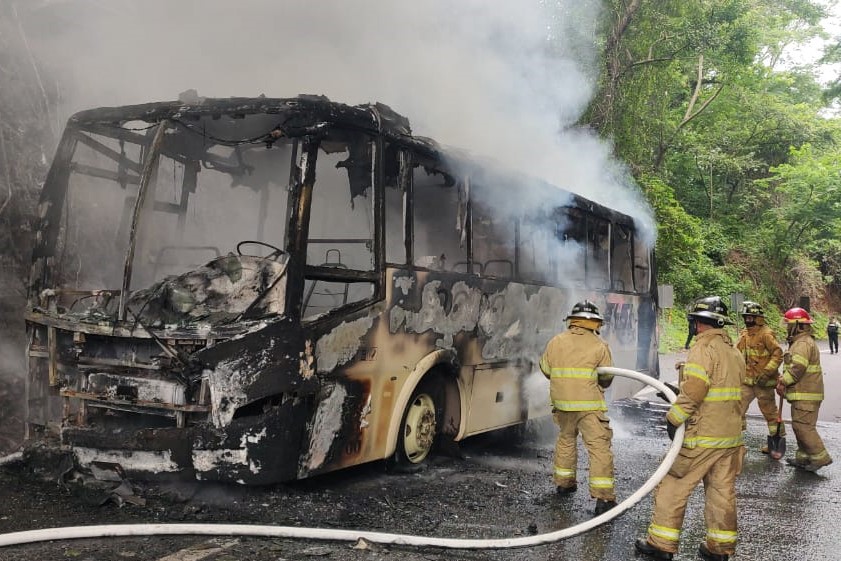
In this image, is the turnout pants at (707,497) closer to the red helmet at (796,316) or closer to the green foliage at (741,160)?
the red helmet at (796,316)

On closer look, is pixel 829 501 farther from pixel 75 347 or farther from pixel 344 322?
pixel 75 347

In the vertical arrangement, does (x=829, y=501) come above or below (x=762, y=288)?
below

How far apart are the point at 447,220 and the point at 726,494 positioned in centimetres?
315

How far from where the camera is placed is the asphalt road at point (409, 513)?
3668mm

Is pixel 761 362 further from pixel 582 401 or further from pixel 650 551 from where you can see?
pixel 650 551

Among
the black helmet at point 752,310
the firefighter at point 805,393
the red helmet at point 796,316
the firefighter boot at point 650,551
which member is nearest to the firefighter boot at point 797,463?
the firefighter at point 805,393

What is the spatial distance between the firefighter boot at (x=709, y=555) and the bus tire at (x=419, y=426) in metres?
2.19

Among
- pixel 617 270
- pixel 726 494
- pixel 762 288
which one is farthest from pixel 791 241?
pixel 726 494

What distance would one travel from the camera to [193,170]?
5.51 m

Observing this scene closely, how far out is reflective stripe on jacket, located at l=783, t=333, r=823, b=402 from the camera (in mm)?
6641

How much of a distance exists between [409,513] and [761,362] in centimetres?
466

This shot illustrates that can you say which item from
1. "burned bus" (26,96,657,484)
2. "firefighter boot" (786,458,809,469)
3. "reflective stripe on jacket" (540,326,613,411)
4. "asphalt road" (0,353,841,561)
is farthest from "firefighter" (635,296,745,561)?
"firefighter boot" (786,458,809,469)

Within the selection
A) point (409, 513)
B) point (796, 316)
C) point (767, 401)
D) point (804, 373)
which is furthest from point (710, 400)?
point (767, 401)

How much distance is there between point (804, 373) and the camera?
6695mm
